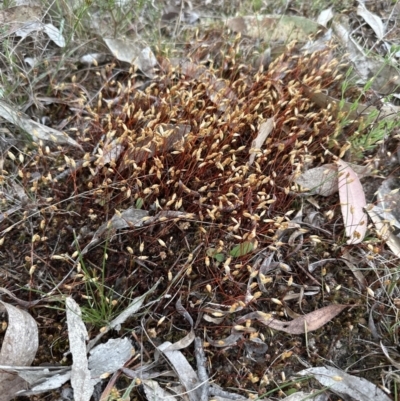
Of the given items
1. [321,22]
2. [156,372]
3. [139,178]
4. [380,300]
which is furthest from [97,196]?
[321,22]

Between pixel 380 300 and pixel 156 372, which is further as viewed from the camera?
pixel 380 300

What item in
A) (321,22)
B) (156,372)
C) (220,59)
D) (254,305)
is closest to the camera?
(156,372)

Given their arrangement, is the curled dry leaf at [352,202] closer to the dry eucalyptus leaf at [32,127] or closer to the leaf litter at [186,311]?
the leaf litter at [186,311]

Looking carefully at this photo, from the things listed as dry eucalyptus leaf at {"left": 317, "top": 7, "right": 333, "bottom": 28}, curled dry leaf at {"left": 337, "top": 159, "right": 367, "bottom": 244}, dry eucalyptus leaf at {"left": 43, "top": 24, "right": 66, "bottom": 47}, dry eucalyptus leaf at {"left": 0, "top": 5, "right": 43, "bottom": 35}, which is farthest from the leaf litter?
dry eucalyptus leaf at {"left": 317, "top": 7, "right": 333, "bottom": 28}

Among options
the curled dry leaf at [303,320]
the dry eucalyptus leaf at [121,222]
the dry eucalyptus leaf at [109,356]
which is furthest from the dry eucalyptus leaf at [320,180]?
the dry eucalyptus leaf at [109,356]

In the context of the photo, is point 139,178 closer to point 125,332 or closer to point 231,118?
point 231,118

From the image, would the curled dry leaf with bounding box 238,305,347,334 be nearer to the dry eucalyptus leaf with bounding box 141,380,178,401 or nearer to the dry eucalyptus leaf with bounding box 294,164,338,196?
the dry eucalyptus leaf with bounding box 141,380,178,401
